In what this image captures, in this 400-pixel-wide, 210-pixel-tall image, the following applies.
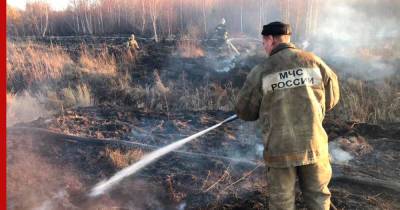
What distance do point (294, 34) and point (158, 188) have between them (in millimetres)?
6238

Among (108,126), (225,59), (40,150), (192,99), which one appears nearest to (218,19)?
(225,59)

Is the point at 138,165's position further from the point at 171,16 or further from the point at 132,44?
the point at 171,16

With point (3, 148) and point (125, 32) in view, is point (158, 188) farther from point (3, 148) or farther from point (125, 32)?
point (125, 32)

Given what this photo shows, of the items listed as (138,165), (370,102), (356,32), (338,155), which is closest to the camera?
(138,165)

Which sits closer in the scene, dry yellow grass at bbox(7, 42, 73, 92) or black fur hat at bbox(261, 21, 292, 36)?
black fur hat at bbox(261, 21, 292, 36)

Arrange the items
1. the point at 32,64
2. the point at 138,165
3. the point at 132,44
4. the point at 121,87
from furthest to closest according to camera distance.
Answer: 1. the point at 132,44
2. the point at 32,64
3. the point at 121,87
4. the point at 138,165

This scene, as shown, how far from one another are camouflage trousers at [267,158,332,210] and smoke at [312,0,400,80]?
568cm

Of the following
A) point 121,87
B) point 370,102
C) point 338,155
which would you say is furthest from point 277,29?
point 121,87

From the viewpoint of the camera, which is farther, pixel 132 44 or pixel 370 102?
pixel 132 44

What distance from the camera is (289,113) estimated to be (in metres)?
4.12

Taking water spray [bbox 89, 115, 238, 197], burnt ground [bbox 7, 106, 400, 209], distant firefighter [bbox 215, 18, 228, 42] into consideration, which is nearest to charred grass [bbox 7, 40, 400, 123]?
burnt ground [bbox 7, 106, 400, 209]

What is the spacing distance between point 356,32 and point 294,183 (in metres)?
6.96

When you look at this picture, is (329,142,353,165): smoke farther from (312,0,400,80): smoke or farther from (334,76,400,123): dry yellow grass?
(312,0,400,80): smoke

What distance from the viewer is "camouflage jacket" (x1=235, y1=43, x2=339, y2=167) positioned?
13.5ft
